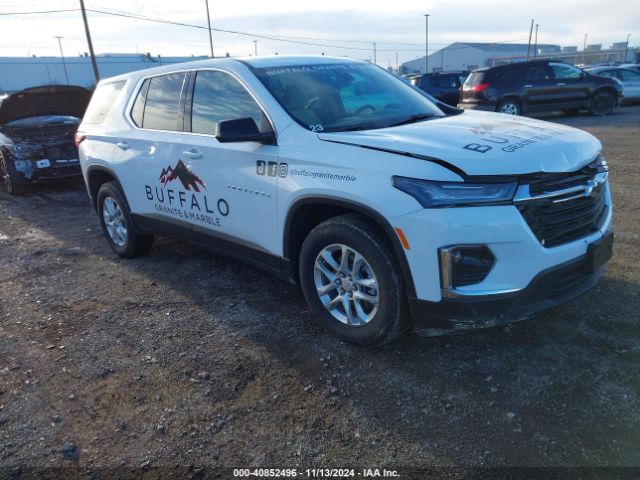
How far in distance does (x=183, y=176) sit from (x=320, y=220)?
138 cm

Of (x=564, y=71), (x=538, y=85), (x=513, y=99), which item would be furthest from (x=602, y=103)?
(x=513, y=99)

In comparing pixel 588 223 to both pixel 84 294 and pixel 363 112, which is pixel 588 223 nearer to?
pixel 363 112

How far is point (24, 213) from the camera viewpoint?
8.09 meters

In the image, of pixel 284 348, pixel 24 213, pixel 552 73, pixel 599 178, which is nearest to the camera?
pixel 599 178

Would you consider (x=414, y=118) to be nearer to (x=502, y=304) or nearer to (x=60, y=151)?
(x=502, y=304)

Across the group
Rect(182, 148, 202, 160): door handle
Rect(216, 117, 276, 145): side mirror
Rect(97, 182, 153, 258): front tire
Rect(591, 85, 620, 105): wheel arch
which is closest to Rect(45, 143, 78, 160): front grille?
Rect(97, 182, 153, 258): front tire

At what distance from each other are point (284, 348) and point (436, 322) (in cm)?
110

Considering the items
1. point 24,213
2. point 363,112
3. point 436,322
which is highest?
point 363,112

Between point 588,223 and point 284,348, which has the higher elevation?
point 588,223

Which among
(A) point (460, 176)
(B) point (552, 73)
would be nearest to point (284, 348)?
(A) point (460, 176)

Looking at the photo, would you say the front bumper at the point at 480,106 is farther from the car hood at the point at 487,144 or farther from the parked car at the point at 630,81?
the car hood at the point at 487,144

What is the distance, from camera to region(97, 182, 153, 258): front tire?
5.24 metres

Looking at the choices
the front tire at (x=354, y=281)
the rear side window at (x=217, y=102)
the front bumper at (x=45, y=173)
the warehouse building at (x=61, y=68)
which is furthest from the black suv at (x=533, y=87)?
the warehouse building at (x=61, y=68)

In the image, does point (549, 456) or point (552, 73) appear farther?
point (552, 73)
